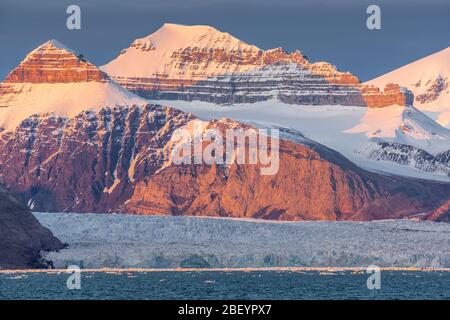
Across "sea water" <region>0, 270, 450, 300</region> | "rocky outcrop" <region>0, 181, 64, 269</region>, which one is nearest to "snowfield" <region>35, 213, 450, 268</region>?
"rocky outcrop" <region>0, 181, 64, 269</region>

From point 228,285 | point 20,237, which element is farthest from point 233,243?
point 228,285

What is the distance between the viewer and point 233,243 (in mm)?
174125

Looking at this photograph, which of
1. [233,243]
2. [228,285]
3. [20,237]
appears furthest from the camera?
[233,243]

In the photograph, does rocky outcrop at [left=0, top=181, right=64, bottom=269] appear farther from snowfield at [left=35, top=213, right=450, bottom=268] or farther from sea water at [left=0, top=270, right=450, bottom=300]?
sea water at [left=0, top=270, right=450, bottom=300]

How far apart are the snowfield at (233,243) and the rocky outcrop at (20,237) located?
70.1 inches

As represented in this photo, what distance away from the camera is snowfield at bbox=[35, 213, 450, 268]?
162 metres

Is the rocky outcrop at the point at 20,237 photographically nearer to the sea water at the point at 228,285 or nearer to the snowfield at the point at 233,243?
the snowfield at the point at 233,243

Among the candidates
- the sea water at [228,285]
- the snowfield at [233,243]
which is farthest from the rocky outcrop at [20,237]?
the sea water at [228,285]

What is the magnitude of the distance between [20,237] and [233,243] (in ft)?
89.9

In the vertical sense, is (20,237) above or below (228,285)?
above

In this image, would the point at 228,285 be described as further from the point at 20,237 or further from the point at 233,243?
the point at 233,243

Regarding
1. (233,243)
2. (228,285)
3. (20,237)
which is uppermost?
(20,237)
